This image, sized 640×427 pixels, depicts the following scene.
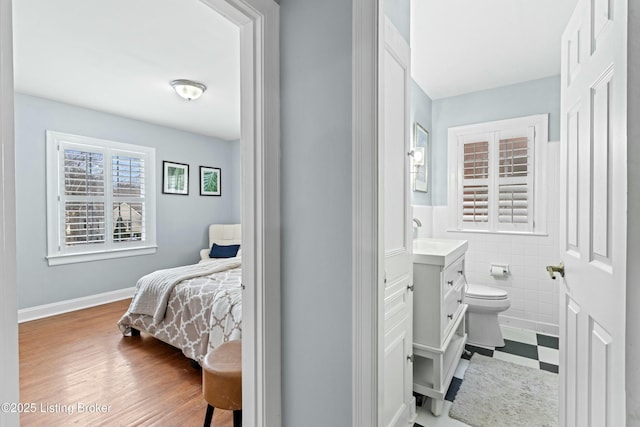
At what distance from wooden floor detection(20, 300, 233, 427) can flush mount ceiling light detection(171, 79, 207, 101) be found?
8.20ft

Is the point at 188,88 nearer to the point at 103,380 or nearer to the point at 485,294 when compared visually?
the point at 103,380

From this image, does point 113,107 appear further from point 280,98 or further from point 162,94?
point 280,98

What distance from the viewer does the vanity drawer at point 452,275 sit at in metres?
1.91

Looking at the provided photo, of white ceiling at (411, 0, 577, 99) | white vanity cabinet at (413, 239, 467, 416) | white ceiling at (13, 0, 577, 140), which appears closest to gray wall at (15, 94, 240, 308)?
white ceiling at (13, 0, 577, 140)

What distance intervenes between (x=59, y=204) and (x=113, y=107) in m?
1.35

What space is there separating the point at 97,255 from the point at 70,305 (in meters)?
0.65

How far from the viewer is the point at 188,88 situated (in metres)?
3.13

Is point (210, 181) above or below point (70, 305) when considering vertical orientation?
above

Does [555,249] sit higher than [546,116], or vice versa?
[546,116]

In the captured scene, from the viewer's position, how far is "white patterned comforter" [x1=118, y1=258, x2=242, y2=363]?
2.25 meters

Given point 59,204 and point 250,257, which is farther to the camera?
point 59,204

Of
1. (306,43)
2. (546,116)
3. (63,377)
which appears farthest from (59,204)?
(546,116)

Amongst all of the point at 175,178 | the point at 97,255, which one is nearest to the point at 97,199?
the point at 97,255

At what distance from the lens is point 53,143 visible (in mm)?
3635
